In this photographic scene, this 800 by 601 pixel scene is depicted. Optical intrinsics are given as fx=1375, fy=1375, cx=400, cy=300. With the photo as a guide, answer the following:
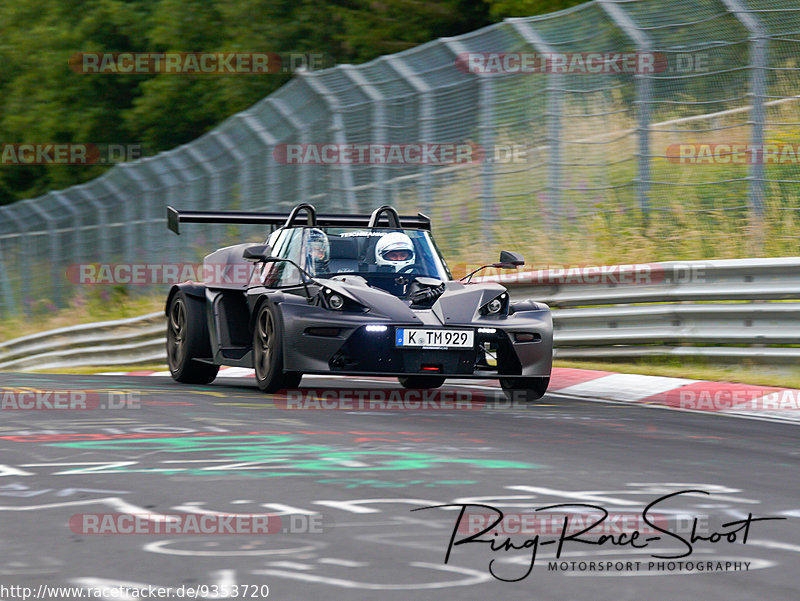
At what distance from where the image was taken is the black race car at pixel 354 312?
9586 mm

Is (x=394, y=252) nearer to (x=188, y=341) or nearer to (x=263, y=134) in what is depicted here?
(x=188, y=341)

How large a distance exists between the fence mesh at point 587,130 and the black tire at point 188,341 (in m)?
4.89

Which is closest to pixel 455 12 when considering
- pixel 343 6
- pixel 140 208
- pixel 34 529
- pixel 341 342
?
pixel 343 6

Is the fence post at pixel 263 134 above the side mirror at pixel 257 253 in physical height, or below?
above

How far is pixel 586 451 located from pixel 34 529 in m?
3.16

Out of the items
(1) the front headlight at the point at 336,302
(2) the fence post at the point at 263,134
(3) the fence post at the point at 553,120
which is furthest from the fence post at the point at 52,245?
(1) the front headlight at the point at 336,302

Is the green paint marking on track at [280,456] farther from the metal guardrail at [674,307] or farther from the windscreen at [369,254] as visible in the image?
the metal guardrail at [674,307]

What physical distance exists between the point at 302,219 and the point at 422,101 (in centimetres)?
574

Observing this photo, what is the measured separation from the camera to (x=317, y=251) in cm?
1062

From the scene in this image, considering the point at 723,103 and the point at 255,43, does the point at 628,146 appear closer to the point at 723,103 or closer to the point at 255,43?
the point at 723,103

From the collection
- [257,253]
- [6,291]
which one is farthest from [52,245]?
[257,253]

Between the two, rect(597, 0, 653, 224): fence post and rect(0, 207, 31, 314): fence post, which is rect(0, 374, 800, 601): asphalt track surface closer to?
rect(597, 0, 653, 224): fence post

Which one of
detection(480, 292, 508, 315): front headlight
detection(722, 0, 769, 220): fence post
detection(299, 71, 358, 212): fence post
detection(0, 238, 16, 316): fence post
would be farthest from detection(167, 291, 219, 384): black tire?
detection(0, 238, 16, 316): fence post

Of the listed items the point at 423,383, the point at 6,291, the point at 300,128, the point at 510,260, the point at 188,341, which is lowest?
the point at 423,383
